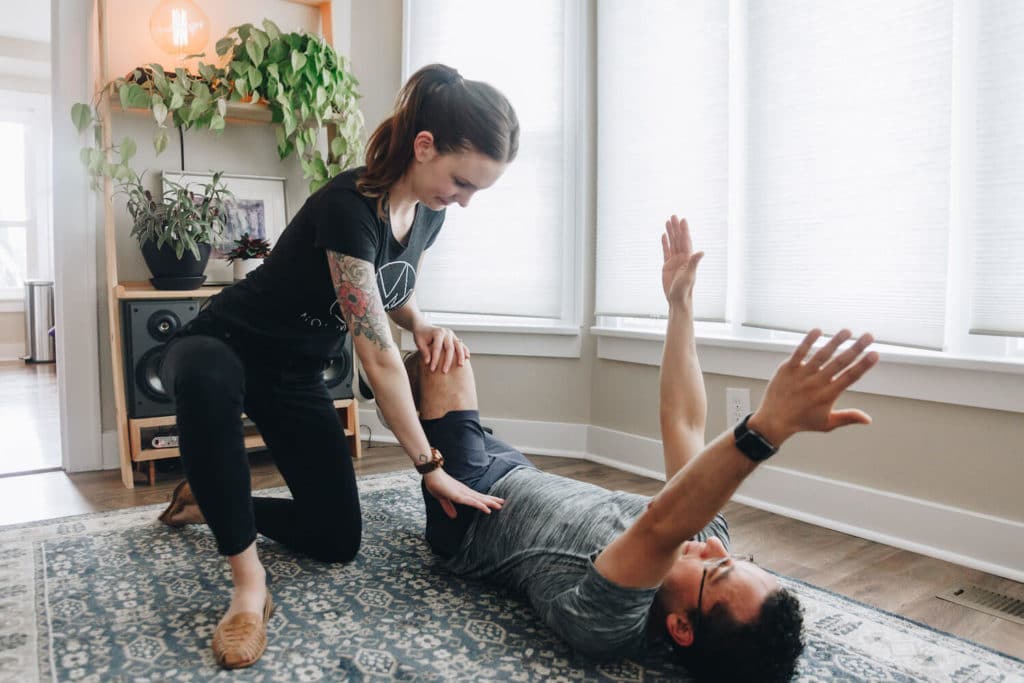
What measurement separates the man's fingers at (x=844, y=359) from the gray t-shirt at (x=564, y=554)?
494mm

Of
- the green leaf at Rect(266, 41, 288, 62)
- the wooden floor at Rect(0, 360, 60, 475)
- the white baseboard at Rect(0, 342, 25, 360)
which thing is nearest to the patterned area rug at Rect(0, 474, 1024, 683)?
the wooden floor at Rect(0, 360, 60, 475)

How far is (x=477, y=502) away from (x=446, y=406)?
0.29 metres

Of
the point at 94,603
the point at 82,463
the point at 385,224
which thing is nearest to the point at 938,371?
the point at 385,224

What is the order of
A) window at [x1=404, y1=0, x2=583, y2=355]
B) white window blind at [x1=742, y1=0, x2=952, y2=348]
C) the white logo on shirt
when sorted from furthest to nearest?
window at [x1=404, y1=0, x2=583, y2=355]
white window blind at [x1=742, y1=0, x2=952, y2=348]
the white logo on shirt

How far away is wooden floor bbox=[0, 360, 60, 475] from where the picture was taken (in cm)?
325

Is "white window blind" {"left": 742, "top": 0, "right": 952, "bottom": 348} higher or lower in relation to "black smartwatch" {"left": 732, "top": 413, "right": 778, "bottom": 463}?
higher

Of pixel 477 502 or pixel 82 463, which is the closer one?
pixel 477 502

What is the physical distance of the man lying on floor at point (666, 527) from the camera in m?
1.07

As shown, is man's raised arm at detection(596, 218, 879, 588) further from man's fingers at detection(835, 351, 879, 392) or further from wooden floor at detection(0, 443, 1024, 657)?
wooden floor at detection(0, 443, 1024, 657)

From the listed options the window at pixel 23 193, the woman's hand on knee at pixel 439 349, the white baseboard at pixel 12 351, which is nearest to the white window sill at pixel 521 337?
the woman's hand on knee at pixel 439 349

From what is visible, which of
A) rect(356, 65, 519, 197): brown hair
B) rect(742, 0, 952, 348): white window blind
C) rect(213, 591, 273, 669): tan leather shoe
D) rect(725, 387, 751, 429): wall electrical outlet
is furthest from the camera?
rect(725, 387, 751, 429): wall electrical outlet

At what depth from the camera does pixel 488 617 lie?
1.69 m

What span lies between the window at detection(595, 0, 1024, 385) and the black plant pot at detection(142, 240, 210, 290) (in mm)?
1631

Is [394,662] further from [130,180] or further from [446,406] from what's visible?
[130,180]
